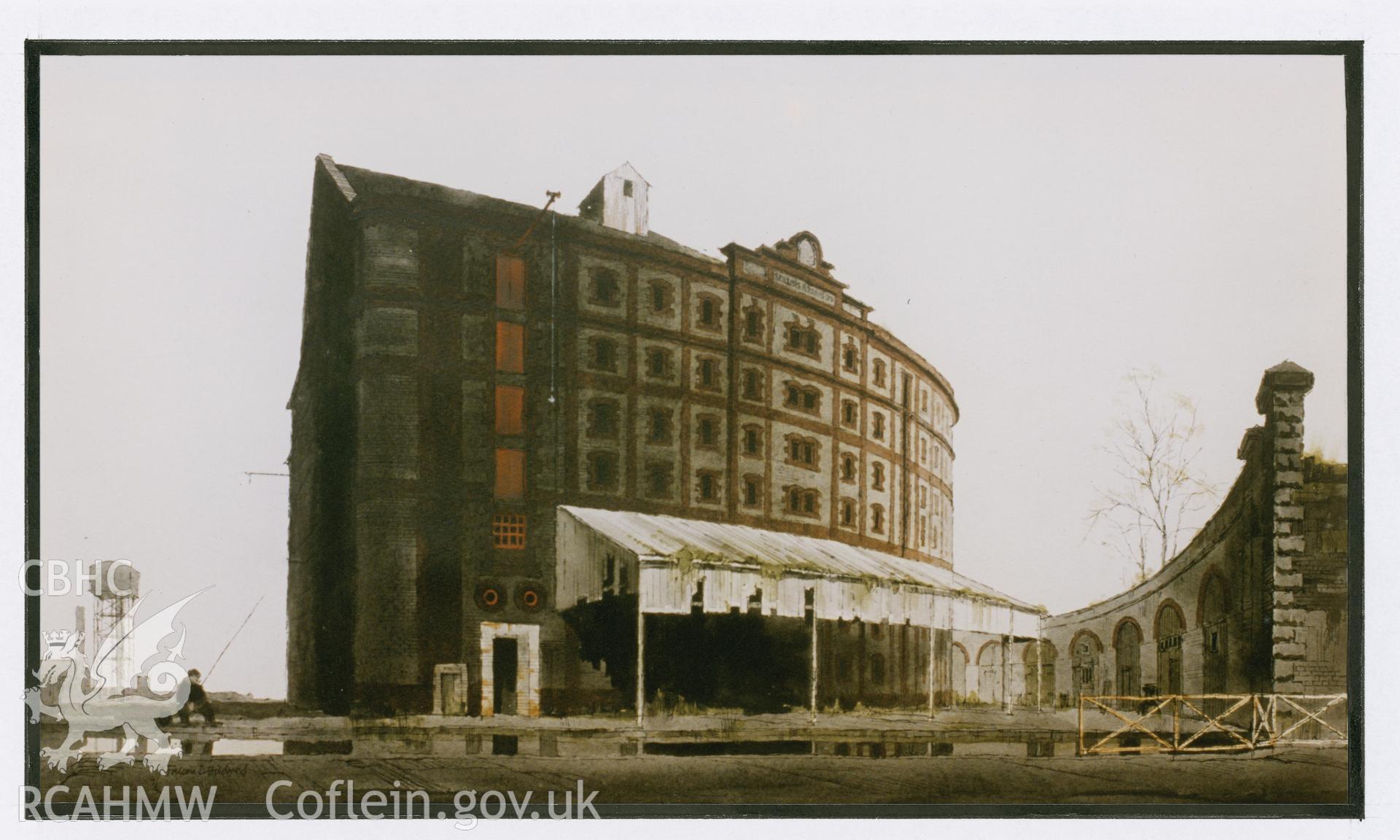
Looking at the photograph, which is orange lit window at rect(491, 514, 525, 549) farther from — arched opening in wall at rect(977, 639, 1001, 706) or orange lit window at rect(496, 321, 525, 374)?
arched opening in wall at rect(977, 639, 1001, 706)

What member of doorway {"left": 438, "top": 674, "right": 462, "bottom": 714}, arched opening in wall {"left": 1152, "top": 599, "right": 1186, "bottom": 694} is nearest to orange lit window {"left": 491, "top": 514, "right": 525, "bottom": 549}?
doorway {"left": 438, "top": 674, "right": 462, "bottom": 714}

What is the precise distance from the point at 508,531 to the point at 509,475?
2.12ft

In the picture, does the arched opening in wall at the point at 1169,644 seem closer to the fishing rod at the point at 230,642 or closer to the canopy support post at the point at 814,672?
the canopy support post at the point at 814,672

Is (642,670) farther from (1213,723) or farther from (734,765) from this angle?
(1213,723)

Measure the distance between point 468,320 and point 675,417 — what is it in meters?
2.60

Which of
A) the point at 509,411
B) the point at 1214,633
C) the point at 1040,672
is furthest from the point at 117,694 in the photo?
the point at 1214,633

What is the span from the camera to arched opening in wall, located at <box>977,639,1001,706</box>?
14.2 meters

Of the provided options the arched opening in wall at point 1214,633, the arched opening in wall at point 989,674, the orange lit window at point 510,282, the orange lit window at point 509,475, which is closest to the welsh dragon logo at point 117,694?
the orange lit window at point 509,475

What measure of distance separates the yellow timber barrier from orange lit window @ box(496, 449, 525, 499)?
269 inches

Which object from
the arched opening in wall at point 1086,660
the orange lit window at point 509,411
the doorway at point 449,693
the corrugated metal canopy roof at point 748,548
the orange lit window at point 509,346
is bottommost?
the doorway at point 449,693

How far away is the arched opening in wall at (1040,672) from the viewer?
44.9 feet

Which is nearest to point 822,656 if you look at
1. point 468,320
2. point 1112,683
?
point 1112,683

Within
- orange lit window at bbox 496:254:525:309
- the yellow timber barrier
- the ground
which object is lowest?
the ground

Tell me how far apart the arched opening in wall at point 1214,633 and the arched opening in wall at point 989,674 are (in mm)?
2197
